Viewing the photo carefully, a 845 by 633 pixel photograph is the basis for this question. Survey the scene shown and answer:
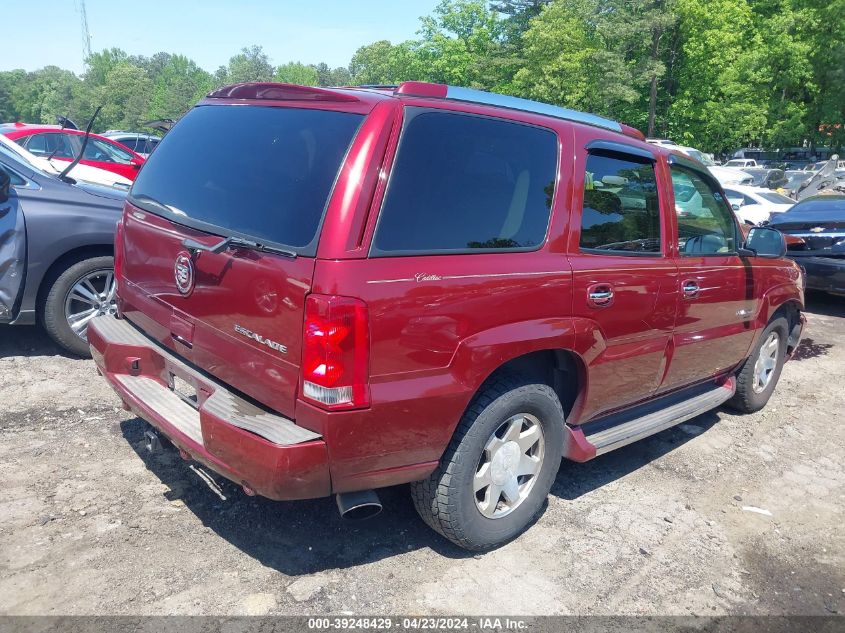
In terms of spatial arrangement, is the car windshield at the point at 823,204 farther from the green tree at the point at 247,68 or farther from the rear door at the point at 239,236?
the green tree at the point at 247,68

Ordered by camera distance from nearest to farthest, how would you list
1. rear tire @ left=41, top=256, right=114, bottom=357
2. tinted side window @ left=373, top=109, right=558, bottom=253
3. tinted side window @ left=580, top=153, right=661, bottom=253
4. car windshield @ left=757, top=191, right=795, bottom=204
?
tinted side window @ left=373, top=109, right=558, bottom=253
tinted side window @ left=580, top=153, right=661, bottom=253
rear tire @ left=41, top=256, right=114, bottom=357
car windshield @ left=757, top=191, right=795, bottom=204

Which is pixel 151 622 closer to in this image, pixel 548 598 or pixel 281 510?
pixel 281 510

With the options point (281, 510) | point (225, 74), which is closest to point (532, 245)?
point (281, 510)

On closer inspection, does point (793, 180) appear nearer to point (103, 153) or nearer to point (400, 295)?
point (103, 153)

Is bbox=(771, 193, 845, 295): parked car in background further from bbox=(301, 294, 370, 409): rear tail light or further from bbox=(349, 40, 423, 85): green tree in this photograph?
bbox=(349, 40, 423, 85): green tree

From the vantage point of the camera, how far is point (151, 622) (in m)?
2.60

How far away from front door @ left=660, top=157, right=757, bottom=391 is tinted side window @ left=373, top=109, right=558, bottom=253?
1.20 m

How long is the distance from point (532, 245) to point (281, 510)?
181 cm

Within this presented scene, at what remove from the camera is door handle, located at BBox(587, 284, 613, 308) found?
3.28 metres

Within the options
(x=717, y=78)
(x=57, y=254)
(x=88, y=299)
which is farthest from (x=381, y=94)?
(x=717, y=78)

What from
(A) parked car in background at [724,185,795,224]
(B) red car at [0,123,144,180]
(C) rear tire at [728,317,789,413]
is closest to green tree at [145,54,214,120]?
(B) red car at [0,123,144,180]

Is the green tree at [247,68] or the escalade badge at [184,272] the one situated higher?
the green tree at [247,68]

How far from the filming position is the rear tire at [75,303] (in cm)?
504

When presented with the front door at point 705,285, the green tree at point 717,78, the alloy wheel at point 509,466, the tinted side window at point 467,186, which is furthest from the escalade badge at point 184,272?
the green tree at point 717,78
